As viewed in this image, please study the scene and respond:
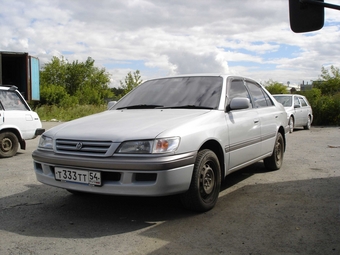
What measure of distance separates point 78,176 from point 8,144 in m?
5.53

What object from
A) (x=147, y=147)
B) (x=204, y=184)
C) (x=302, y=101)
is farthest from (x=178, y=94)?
(x=302, y=101)

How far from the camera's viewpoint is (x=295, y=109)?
15484 mm

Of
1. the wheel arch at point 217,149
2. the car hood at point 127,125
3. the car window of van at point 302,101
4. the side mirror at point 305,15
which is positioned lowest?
the wheel arch at point 217,149

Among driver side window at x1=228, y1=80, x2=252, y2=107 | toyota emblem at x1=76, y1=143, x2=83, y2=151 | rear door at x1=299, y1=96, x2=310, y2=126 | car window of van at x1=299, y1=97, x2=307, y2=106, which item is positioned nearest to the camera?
toyota emblem at x1=76, y1=143, x2=83, y2=151

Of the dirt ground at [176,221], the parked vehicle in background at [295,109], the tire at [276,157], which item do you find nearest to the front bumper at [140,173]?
the dirt ground at [176,221]

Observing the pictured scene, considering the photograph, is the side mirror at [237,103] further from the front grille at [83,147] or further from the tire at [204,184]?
the front grille at [83,147]

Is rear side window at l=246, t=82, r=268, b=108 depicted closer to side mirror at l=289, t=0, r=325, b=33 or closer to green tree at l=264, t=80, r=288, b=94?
side mirror at l=289, t=0, r=325, b=33

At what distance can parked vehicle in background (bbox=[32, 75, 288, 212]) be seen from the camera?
12.1ft

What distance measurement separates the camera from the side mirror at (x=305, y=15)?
3131 millimetres

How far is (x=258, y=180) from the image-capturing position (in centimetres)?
591

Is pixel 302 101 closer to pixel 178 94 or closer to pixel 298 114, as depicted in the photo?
pixel 298 114

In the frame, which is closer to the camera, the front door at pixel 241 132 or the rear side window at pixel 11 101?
the front door at pixel 241 132

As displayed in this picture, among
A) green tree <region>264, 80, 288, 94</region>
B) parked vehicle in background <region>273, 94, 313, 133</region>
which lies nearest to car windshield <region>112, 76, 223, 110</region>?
parked vehicle in background <region>273, 94, 313, 133</region>

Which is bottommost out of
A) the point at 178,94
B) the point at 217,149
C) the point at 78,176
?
the point at 78,176
